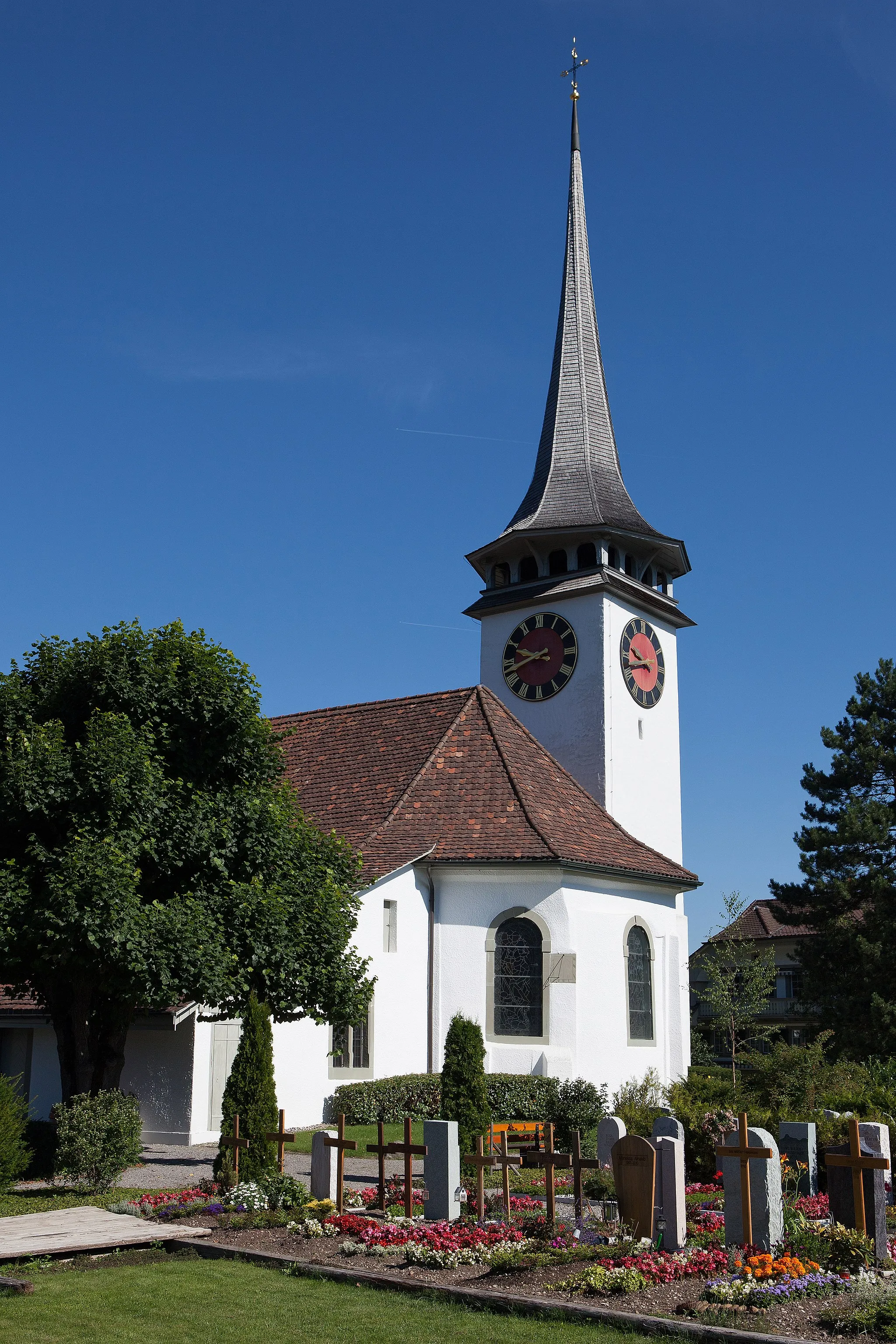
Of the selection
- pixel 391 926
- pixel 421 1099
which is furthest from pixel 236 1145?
pixel 391 926

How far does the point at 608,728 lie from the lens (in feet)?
117

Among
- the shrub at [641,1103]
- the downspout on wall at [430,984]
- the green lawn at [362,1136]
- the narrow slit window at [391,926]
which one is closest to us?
the shrub at [641,1103]

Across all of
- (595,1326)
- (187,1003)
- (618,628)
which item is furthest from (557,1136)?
(618,628)

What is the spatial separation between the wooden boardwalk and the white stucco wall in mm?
22932

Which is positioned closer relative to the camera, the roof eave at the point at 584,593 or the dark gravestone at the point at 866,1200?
the dark gravestone at the point at 866,1200

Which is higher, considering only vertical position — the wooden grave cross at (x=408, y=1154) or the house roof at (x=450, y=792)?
the house roof at (x=450, y=792)

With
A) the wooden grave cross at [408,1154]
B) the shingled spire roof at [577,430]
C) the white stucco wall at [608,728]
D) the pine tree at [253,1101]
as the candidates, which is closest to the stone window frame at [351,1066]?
the pine tree at [253,1101]

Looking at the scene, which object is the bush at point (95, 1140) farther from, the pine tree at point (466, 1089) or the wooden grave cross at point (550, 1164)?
the wooden grave cross at point (550, 1164)

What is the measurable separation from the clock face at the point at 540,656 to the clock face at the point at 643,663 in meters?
1.63

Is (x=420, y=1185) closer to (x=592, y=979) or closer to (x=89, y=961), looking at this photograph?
(x=89, y=961)

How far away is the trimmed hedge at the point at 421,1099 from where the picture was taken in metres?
23.5

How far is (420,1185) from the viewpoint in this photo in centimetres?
1631

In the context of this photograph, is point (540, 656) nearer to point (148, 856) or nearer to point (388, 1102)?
point (388, 1102)

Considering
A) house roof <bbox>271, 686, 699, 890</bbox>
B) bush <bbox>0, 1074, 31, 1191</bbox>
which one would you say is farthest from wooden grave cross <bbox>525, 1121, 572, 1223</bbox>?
house roof <bbox>271, 686, 699, 890</bbox>
